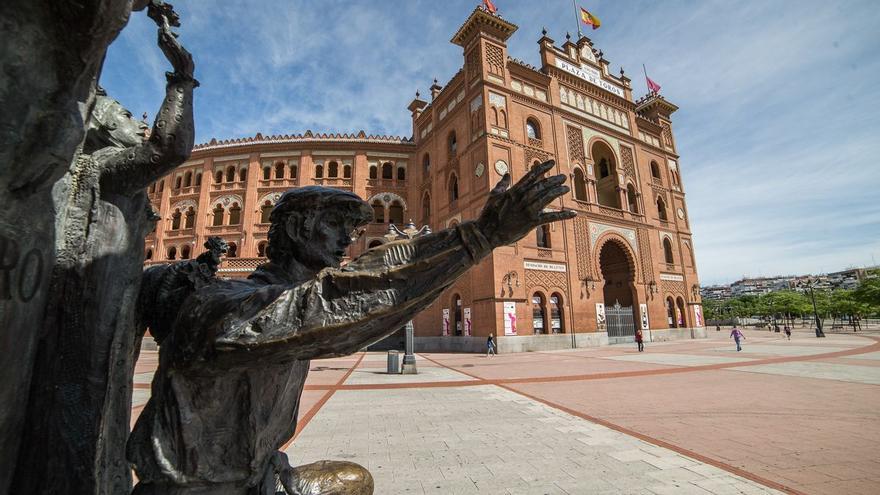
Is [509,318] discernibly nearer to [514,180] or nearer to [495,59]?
[514,180]

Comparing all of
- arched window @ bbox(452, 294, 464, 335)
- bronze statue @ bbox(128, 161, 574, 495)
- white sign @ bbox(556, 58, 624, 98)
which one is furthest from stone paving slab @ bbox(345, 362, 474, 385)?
white sign @ bbox(556, 58, 624, 98)

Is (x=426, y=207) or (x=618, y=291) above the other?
(x=426, y=207)

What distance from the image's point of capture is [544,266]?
20156 mm

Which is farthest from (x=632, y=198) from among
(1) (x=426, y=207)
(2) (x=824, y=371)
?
(2) (x=824, y=371)

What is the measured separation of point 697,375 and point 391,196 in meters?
21.6

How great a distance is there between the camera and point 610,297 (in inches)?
1008

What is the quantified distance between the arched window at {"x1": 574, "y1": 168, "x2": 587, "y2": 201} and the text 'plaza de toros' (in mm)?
121

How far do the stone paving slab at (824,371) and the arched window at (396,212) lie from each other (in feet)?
69.7

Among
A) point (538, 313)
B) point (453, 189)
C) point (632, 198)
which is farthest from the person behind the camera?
point (632, 198)

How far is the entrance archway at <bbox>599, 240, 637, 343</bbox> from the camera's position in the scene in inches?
878

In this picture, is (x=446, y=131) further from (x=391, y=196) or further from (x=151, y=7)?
(x=151, y=7)

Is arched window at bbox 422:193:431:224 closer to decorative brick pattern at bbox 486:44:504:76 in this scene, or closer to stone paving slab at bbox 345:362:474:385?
decorative brick pattern at bbox 486:44:504:76

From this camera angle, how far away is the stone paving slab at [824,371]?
8.02m

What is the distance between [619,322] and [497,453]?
836 inches
